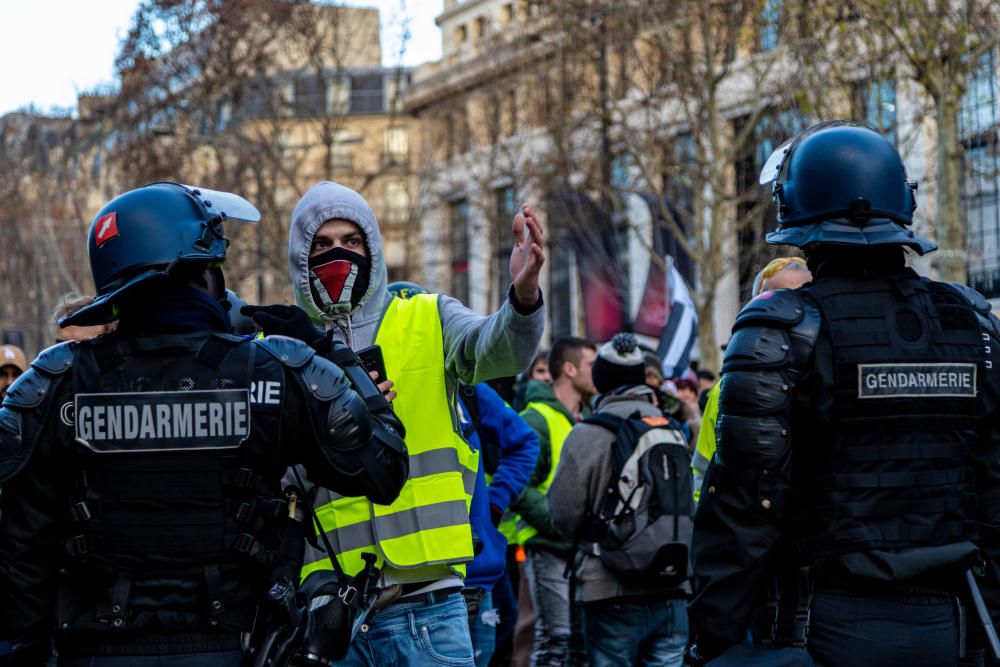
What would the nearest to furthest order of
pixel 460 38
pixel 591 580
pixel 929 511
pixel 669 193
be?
pixel 929 511 → pixel 591 580 → pixel 669 193 → pixel 460 38

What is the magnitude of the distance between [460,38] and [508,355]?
1864 inches

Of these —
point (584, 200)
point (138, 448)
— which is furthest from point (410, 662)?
point (584, 200)

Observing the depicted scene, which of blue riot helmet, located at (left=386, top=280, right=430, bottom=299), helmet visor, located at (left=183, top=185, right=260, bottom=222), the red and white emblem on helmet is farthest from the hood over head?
the red and white emblem on helmet

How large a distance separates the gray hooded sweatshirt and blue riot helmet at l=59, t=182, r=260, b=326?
2.48ft

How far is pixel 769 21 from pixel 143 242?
61.9 ft

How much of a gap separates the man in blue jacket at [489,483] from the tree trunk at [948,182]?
10.4 meters

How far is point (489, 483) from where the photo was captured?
6.83 meters

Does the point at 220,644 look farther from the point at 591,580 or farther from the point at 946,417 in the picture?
the point at 591,580

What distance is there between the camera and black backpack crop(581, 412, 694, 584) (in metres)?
6.75

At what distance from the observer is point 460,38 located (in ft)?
166

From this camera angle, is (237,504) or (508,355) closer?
(237,504)

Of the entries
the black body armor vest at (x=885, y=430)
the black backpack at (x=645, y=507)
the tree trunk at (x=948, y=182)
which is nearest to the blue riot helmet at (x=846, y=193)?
the black body armor vest at (x=885, y=430)

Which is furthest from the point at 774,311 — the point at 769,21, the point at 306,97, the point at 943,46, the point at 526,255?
the point at 306,97

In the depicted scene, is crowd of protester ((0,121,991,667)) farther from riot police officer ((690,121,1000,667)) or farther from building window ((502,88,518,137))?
building window ((502,88,518,137))
